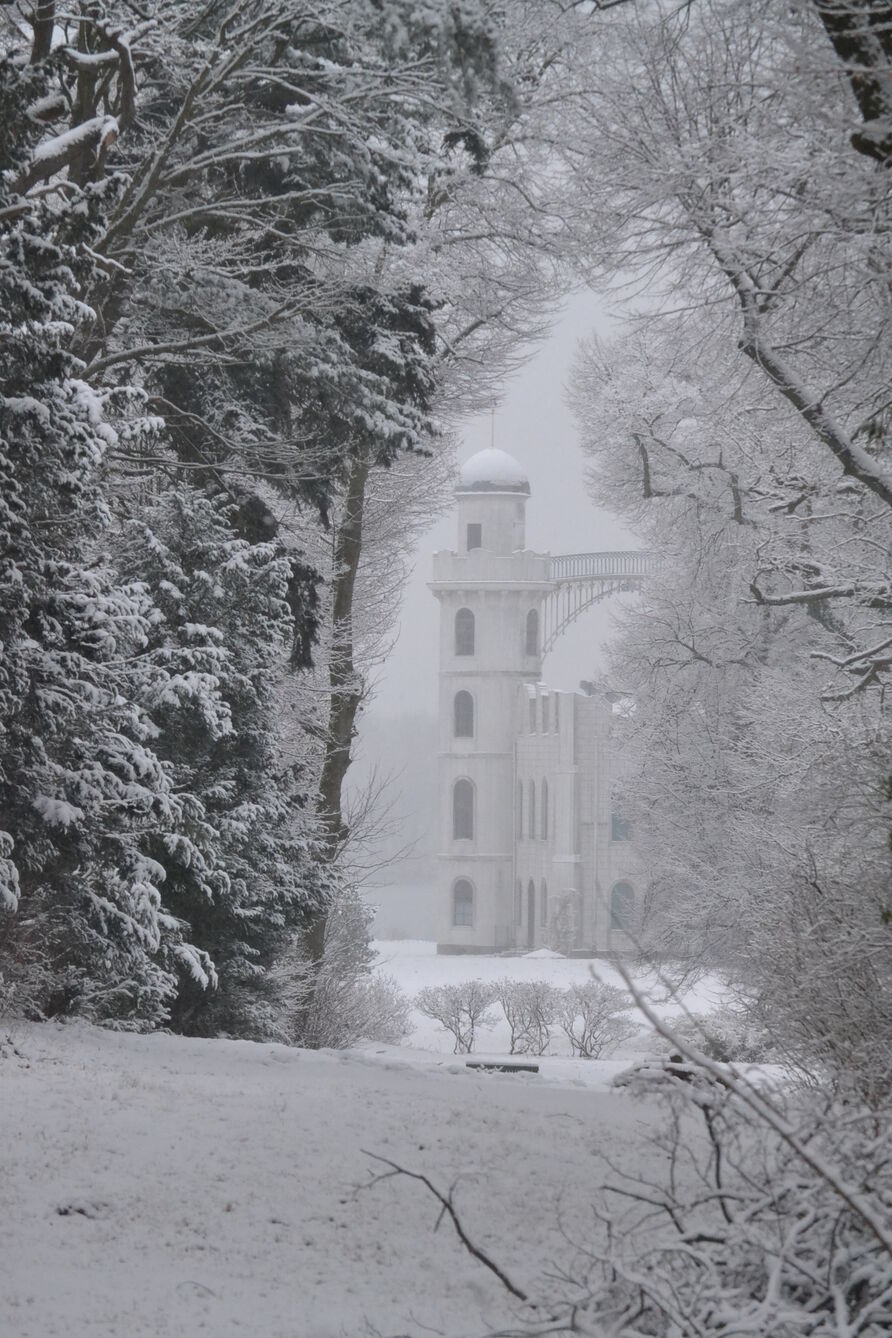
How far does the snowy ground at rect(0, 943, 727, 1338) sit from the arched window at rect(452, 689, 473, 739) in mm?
52120

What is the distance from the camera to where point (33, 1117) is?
27.0 ft

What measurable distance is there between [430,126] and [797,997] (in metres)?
7.89

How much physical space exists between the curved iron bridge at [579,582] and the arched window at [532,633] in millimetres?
371

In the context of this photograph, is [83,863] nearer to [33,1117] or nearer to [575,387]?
[33,1117]

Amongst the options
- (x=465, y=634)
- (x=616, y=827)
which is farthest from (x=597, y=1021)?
(x=465, y=634)

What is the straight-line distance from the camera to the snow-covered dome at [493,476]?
63406 mm

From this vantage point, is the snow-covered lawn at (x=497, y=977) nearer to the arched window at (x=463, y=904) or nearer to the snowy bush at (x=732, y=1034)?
the snowy bush at (x=732, y=1034)

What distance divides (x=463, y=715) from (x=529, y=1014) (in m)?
35.4

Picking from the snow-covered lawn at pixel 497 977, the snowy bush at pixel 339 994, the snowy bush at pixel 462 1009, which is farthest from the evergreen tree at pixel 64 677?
the snowy bush at pixel 462 1009

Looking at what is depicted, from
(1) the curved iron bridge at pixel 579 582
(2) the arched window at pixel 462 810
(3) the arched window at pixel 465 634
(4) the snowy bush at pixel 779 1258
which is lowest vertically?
(4) the snowy bush at pixel 779 1258

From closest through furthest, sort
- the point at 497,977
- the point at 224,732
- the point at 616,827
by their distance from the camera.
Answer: the point at 224,732, the point at 497,977, the point at 616,827

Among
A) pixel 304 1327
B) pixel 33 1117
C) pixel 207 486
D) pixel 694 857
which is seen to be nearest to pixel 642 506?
pixel 694 857

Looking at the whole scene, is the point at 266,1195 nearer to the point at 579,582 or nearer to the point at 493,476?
the point at 579,582

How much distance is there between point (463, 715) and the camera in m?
63.7
